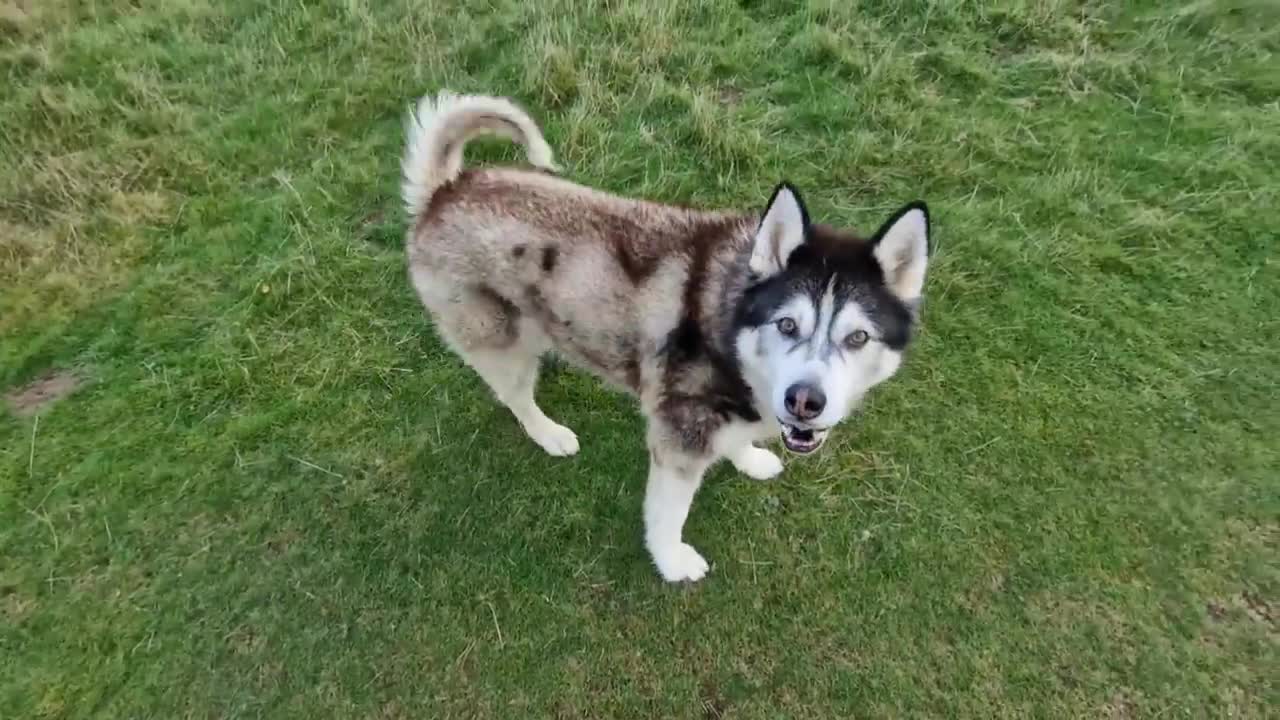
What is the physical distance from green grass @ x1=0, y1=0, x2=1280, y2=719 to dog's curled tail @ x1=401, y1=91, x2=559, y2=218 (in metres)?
1.28

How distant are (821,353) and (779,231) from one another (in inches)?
19.4

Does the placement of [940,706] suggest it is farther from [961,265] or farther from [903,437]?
[961,265]

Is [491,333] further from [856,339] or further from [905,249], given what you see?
[905,249]

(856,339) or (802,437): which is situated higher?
(856,339)

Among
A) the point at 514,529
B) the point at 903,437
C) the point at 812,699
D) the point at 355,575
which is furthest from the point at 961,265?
the point at 355,575

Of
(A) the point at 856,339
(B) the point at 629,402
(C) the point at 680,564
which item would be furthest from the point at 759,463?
(A) the point at 856,339

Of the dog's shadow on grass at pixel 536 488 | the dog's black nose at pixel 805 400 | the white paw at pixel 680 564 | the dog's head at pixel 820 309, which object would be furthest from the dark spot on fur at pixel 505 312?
the dog's black nose at pixel 805 400

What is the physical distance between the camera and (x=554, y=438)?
416 centimetres

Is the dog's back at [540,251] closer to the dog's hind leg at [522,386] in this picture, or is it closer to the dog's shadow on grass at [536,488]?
the dog's hind leg at [522,386]

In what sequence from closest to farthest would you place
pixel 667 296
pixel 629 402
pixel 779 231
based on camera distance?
pixel 779 231 < pixel 667 296 < pixel 629 402

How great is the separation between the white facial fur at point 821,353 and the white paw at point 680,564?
118 centimetres

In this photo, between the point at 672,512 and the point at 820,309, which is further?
the point at 672,512

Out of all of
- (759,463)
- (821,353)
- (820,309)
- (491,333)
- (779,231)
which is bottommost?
(759,463)

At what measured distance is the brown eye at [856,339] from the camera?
2.79 m
